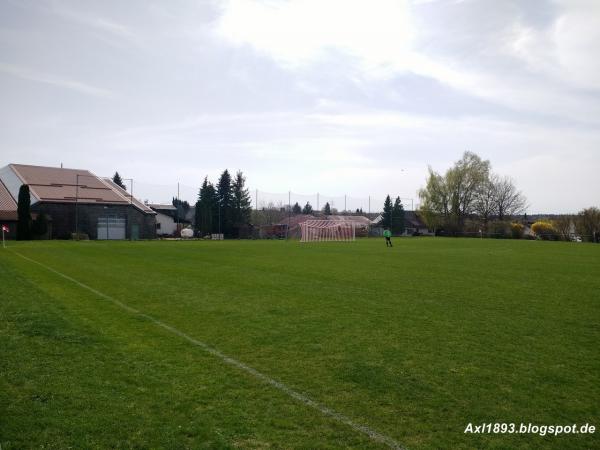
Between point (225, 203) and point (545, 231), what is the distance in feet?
153

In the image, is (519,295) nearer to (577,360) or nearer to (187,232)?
(577,360)

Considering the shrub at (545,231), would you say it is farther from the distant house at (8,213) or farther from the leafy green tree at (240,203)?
the distant house at (8,213)

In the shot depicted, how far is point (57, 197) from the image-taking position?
5288 cm

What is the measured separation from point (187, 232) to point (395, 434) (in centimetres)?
6561

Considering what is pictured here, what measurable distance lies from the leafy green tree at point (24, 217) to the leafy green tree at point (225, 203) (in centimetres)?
2777

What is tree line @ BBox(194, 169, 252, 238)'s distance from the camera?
6925 centimetres

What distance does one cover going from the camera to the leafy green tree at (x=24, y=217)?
46188 mm

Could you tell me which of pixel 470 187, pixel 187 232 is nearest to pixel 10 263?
pixel 187 232

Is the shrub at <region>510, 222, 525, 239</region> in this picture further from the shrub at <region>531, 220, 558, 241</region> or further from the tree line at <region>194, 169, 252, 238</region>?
the tree line at <region>194, 169, 252, 238</region>

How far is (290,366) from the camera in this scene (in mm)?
6191

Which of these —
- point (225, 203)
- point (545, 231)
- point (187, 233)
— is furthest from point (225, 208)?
point (545, 231)

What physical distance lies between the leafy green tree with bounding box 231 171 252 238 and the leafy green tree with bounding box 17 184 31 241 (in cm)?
3072

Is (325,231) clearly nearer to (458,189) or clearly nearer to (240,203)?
(240,203)

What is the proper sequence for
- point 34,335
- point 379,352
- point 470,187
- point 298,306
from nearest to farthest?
point 379,352
point 34,335
point 298,306
point 470,187
